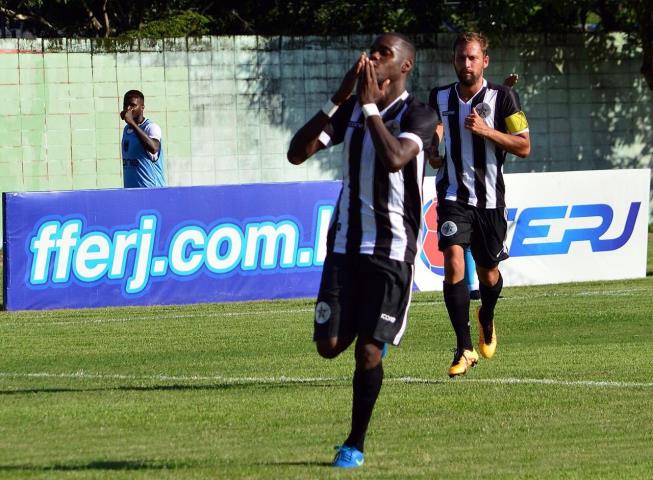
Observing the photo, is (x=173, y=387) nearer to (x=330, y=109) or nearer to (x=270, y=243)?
(x=330, y=109)

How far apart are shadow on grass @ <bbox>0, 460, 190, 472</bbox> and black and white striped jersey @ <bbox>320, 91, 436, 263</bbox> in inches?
50.9

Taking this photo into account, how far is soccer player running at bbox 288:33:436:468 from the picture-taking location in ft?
22.9

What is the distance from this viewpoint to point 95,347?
488 inches

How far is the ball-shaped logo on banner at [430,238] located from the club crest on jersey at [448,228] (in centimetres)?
683

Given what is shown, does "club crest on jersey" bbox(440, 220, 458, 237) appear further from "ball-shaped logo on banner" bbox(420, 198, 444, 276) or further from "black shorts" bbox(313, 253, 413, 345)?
"ball-shaped logo on banner" bbox(420, 198, 444, 276)

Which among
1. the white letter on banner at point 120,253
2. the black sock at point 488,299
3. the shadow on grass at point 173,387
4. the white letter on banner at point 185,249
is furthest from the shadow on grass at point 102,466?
the white letter on banner at point 185,249

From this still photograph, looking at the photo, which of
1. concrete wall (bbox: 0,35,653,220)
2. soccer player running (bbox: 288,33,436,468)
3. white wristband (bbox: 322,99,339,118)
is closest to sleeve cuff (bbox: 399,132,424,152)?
soccer player running (bbox: 288,33,436,468)

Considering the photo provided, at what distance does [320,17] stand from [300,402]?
65.9 feet

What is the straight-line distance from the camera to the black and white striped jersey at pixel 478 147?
10430mm

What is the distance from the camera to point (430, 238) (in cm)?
1742

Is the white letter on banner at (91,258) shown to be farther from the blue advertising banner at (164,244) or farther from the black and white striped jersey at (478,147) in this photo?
the black and white striped jersey at (478,147)

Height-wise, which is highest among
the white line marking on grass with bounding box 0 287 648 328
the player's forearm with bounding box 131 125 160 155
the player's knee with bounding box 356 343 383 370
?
the player's forearm with bounding box 131 125 160 155

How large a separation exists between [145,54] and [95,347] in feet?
44.2

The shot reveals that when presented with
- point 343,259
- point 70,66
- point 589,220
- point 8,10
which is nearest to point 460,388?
point 343,259
